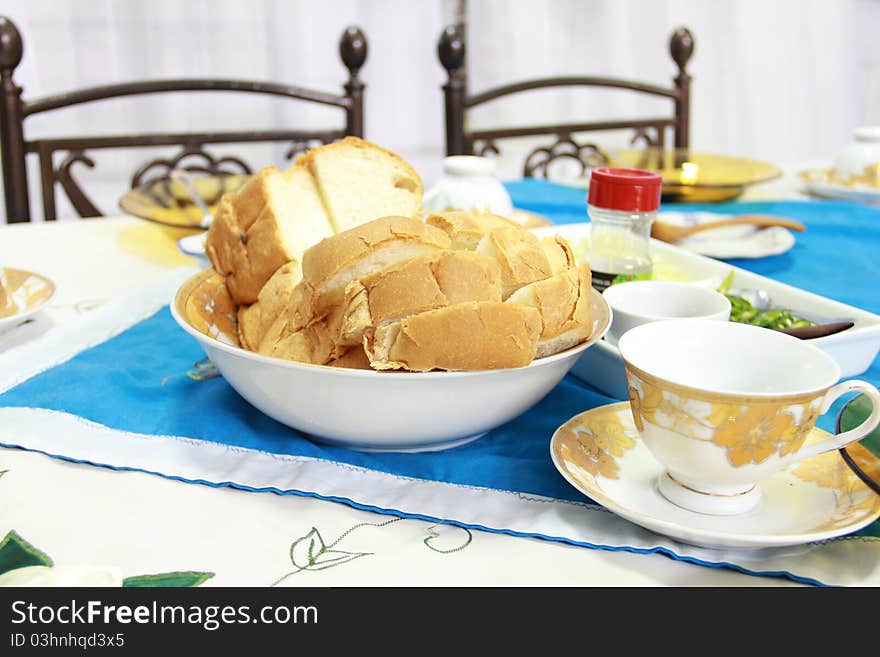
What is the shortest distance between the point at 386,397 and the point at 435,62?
7.80 ft

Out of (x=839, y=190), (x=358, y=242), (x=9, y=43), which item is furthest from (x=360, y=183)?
(x=839, y=190)

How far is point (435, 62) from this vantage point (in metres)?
2.75

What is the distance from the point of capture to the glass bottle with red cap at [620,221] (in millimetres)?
781

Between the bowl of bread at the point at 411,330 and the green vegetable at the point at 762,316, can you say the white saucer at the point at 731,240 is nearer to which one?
the green vegetable at the point at 762,316

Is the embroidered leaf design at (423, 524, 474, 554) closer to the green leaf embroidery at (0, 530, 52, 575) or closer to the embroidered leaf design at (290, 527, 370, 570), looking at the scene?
the embroidered leaf design at (290, 527, 370, 570)

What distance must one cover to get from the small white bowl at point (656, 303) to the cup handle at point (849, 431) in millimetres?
186

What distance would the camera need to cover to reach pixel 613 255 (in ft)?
2.88

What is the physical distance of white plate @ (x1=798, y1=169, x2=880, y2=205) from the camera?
143 cm

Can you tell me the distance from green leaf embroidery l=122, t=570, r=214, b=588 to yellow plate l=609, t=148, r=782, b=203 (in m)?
1.10

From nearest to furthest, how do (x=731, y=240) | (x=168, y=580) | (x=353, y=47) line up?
1. (x=168, y=580)
2. (x=731, y=240)
3. (x=353, y=47)

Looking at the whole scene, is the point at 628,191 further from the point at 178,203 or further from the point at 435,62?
the point at 435,62

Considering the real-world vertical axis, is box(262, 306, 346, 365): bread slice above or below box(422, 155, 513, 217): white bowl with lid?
below

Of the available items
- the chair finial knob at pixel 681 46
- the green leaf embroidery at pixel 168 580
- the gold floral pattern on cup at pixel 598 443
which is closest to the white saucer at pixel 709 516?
the gold floral pattern on cup at pixel 598 443

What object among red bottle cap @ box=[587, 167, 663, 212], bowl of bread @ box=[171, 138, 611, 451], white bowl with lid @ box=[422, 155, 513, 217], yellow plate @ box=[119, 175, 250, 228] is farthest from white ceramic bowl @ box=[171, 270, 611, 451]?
yellow plate @ box=[119, 175, 250, 228]
